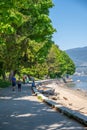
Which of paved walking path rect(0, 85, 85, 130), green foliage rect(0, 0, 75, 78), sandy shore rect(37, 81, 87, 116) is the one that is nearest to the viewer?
paved walking path rect(0, 85, 85, 130)

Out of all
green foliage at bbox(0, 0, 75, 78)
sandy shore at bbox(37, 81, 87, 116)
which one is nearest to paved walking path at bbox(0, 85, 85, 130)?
sandy shore at bbox(37, 81, 87, 116)

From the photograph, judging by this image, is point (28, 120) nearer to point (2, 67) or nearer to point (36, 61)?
point (2, 67)

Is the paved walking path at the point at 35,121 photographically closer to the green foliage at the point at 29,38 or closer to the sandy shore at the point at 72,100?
the sandy shore at the point at 72,100

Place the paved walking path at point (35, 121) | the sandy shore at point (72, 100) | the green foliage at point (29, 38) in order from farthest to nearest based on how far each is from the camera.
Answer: the green foliage at point (29, 38) → the sandy shore at point (72, 100) → the paved walking path at point (35, 121)

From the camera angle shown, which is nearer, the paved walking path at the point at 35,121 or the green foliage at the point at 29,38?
the paved walking path at the point at 35,121

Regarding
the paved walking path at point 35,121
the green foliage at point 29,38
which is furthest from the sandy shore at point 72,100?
the green foliage at point 29,38

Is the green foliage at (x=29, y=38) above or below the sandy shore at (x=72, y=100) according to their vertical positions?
above

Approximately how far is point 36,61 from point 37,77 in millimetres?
41731

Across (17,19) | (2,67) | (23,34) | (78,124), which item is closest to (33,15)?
(23,34)

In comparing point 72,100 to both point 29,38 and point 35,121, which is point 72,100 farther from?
point 35,121

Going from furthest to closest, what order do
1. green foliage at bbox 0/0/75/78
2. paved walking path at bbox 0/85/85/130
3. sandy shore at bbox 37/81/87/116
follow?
green foliage at bbox 0/0/75/78 < sandy shore at bbox 37/81/87/116 < paved walking path at bbox 0/85/85/130

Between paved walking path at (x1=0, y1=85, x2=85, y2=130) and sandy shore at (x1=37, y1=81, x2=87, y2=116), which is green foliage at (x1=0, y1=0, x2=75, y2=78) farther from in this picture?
paved walking path at (x1=0, y1=85, x2=85, y2=130)

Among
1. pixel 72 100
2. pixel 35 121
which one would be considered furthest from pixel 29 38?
pixel 35 121

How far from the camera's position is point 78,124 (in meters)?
15.5
